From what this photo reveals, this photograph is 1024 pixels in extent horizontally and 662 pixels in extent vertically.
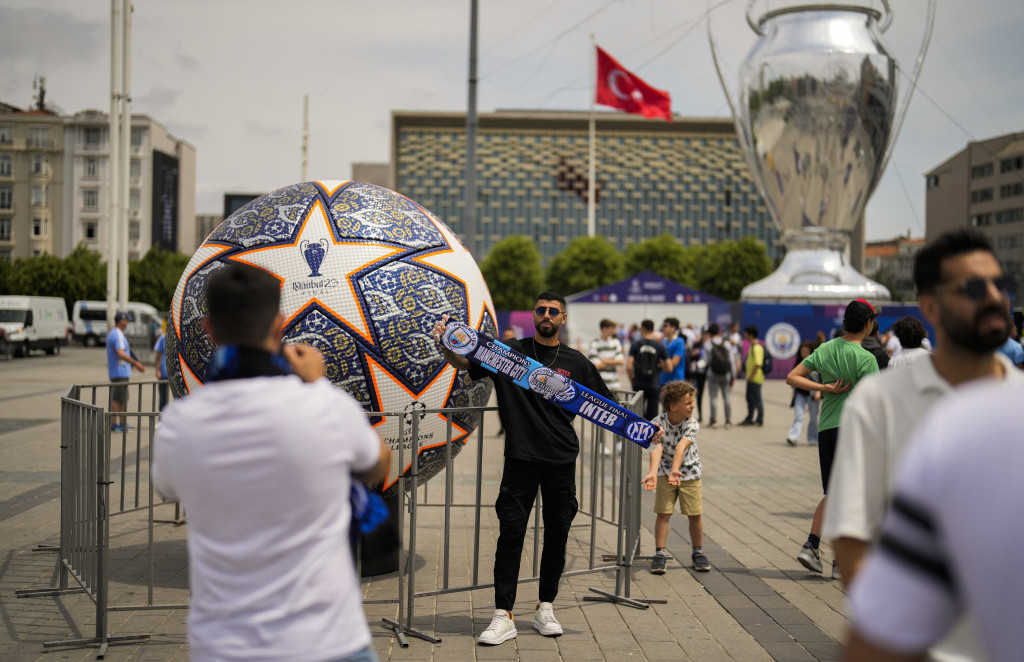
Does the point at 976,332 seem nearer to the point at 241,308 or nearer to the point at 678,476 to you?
the point at 241,308

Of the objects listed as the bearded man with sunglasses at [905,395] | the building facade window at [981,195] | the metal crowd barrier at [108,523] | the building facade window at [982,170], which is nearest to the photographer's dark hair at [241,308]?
the bearded man with sunglasses at [905,395]

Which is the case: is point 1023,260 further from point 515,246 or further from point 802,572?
point 802,572

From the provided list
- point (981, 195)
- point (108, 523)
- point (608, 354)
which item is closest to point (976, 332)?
point (108, 523)

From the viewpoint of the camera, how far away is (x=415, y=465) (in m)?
5.24

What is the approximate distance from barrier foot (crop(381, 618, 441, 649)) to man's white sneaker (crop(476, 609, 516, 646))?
0.27m

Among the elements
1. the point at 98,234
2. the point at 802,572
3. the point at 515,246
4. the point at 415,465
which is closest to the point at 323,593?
the point at 415,465

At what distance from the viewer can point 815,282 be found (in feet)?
99.9

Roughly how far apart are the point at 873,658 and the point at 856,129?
29.5m

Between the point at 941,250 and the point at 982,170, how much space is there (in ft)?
298

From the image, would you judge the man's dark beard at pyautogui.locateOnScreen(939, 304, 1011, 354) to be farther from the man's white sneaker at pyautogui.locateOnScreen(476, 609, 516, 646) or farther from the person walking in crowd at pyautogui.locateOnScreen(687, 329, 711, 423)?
the person walking in crowd at pyautogui.locateOnScreen(687, 329, 711, 423)

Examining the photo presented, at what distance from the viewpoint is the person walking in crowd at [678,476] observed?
6.76m

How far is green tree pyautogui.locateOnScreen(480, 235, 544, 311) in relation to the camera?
78.8 meters

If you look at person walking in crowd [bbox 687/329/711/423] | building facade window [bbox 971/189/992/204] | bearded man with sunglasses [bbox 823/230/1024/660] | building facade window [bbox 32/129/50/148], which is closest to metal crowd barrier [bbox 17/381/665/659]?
bearded man with sunglasses [bbox 823/230/1024/660]

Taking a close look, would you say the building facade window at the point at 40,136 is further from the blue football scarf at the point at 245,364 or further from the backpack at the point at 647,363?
the blue football scarf at the point at 245,364
